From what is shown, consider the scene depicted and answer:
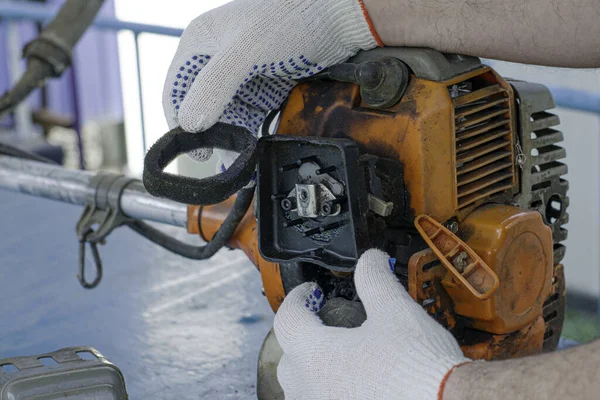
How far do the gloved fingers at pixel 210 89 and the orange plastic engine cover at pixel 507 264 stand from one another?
0.35 m

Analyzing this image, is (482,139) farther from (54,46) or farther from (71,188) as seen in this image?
(54,46)

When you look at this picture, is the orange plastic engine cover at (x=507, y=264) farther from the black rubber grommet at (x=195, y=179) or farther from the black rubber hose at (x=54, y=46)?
the black rubber hose at (x=54, y=46)

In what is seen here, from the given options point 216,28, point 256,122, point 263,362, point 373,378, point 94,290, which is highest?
point 216,28

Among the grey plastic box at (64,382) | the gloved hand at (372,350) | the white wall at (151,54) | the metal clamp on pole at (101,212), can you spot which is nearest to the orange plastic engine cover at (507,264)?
the gloved hand at (372,350)

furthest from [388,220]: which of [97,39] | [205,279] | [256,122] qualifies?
[97,39]

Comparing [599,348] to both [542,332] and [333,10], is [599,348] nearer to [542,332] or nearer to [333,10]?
[542,332]

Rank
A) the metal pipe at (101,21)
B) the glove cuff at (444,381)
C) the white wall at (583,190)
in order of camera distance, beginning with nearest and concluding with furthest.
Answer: the glove cuff at (444,381)
the metal pipe at (101,21)
the white wall at (583,190)

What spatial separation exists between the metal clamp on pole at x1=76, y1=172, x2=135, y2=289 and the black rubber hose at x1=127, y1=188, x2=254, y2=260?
0.05 m

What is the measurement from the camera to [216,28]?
0.99 meters

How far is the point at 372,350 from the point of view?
0.85 meters

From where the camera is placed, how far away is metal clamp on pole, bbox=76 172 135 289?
4.76 ft

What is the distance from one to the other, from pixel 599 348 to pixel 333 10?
53 centimetres

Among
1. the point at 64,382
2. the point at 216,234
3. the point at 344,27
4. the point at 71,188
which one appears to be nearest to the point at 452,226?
the point at 344,27

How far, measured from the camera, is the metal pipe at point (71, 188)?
1.38m
